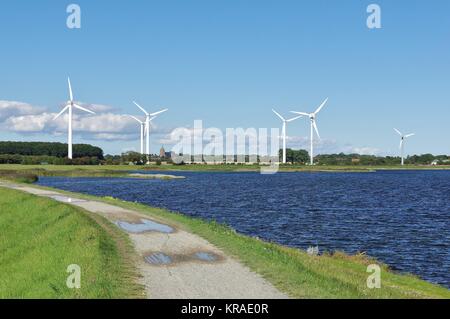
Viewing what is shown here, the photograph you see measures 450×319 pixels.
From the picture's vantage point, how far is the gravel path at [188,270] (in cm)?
1609

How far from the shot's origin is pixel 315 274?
65.7 feet

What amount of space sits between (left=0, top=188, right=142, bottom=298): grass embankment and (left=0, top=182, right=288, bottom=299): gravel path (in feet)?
2.18

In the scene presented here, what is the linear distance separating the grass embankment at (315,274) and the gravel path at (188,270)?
2.18ft

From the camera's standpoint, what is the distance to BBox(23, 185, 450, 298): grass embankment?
1738 centimetres

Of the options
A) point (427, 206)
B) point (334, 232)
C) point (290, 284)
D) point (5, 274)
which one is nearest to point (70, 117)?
point (427, 206)

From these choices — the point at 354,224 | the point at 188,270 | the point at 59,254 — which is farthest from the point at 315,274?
the point at 354,224

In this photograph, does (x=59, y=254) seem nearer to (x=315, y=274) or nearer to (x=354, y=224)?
(x=315, y=274)

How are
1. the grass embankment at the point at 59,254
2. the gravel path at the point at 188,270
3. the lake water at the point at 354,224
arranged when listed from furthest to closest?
the lake water at the point at 354,224 < the grass embankment at the point at 59,254 < the gravel path at the point at 188,270

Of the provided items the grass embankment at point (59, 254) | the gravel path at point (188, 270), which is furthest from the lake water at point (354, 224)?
the grass embankment at point (59, 254)

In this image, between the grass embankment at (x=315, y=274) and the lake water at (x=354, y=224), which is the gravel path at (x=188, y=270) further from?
the lake water at (x=354, y=224)

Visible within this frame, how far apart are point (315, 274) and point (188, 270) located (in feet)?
15.0

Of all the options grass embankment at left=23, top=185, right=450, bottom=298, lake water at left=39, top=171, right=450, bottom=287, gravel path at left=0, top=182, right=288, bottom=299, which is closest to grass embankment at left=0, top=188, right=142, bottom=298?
gravel path at left=0, top=182, right=288, bottom=299
